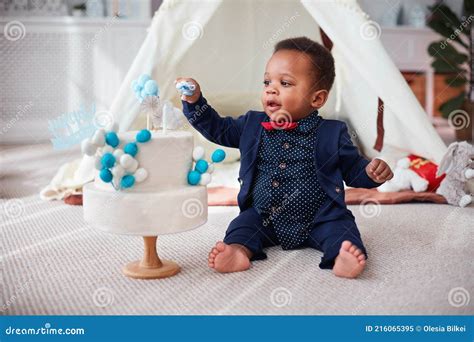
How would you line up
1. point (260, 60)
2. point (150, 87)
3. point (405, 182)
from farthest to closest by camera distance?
point (260, 60) → point (405, 182) → point (150, 87)

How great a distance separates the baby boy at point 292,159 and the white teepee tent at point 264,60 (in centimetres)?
59

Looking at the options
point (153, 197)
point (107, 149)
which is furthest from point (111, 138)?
point (153, 197)

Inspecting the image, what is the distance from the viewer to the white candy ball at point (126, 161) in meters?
0.92

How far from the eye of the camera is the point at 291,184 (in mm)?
1184

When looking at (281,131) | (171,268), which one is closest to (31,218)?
(171,268)

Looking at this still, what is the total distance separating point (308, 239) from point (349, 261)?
0.65ft

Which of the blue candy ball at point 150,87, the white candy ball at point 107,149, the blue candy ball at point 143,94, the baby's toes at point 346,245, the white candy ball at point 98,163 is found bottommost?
the baby's toes at point 346,245

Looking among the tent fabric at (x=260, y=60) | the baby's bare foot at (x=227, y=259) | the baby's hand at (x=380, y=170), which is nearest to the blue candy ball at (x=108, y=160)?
the baby's bare foot at (x=227, y=259)

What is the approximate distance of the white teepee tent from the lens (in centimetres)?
172

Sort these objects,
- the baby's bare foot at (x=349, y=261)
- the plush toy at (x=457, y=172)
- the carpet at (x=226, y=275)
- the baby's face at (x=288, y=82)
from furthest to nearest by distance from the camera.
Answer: the plush toy at (x=457, y=172), the baby's face at (x=288, y=82), the baby's bare foot at (x=349, y=261), the carpet at (x=226, y=275)

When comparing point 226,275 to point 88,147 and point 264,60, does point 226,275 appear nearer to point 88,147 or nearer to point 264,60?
point 88,147

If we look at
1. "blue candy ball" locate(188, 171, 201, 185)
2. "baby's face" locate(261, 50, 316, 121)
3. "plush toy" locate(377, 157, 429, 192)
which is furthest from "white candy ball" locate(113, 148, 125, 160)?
"plush toy" locate(377, 157, 429, 192)

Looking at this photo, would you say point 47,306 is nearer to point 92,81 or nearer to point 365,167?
point 365,167

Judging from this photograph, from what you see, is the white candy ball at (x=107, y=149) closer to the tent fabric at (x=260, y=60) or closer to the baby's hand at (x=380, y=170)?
the baby's hand at (x=380, y=170)
